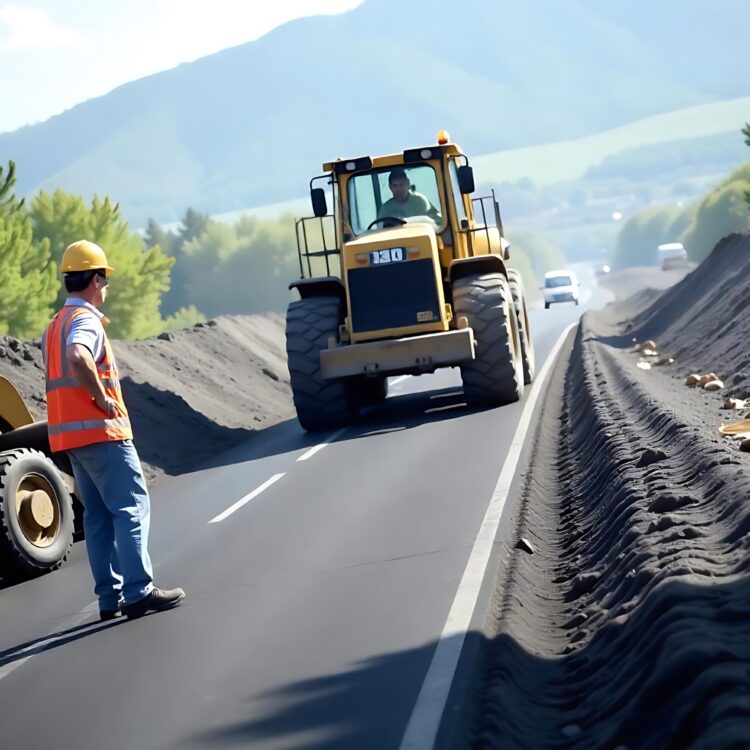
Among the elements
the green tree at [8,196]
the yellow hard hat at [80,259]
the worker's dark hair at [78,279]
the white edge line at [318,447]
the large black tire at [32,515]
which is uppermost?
the green tree at [8,196]

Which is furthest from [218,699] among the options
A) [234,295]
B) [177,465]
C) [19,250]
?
[234,295]

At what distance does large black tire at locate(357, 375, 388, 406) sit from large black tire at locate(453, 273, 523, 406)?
8.79 ft

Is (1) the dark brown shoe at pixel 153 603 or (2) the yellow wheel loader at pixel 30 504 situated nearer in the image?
(1) the dark brown shoe at pixel 153 603

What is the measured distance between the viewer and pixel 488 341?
696 inches

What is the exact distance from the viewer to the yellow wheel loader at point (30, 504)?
1002 cm

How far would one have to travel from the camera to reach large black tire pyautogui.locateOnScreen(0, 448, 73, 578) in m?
10.0

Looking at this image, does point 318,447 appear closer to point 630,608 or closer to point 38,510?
point 38,510

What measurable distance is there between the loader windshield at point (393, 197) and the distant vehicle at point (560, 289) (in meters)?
44.9

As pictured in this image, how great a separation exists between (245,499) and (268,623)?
5.22 m

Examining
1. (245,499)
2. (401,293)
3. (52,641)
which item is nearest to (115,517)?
(52,641)

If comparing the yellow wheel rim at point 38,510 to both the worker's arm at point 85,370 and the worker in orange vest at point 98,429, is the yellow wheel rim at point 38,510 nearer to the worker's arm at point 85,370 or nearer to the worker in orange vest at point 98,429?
the worker in orange vest at point 98,429

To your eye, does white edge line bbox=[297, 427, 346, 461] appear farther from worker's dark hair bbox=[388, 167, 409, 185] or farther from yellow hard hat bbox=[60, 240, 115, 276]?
yellow hard hat bbox=[60, 240, 115, 276]

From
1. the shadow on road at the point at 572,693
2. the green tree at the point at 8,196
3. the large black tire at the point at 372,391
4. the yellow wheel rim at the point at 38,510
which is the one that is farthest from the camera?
the green tree at the point at 8,196

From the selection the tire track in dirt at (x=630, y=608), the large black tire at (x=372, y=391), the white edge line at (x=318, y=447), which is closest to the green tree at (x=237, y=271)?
the large black tire at (x=372, y=391)
